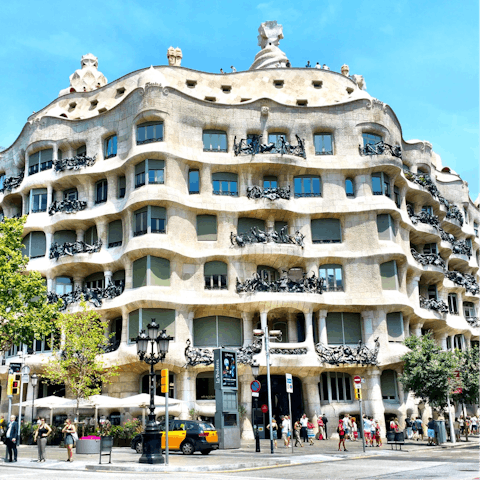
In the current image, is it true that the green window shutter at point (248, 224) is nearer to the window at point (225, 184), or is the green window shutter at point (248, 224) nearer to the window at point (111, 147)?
the window at point (225, 184)

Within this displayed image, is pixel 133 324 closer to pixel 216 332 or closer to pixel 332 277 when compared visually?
pixel 216 332

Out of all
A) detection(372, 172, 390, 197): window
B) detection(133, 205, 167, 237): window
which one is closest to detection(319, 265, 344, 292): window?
detection(372, 172, 390, 197): window

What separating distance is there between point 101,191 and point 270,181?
1233 cm

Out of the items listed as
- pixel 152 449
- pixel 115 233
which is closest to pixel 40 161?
pixel 115 233

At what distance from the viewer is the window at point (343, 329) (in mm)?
44094

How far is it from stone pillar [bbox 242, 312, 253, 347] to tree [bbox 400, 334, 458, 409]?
32.8ft

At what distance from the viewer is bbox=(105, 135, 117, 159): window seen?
1826 inches

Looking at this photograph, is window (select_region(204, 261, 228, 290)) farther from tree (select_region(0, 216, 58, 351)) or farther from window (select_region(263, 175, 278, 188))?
tree (select_region(0, 216, 58, 351))

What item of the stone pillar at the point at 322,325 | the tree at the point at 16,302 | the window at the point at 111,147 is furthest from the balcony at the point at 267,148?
the tree at the point at 16,302

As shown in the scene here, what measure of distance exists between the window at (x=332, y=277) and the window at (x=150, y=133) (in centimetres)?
1451

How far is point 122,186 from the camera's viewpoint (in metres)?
45.6

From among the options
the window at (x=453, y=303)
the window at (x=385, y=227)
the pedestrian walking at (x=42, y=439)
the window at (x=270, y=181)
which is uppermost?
the window at (x=270, y=181)

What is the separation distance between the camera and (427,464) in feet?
76.0

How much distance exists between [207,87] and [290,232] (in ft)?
43.3
